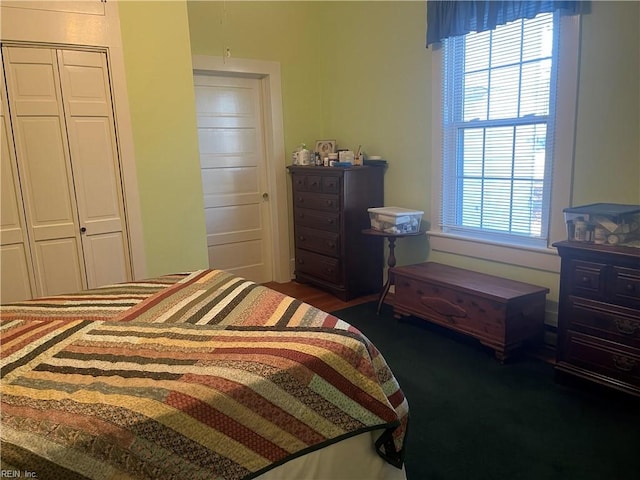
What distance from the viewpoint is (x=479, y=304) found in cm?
289

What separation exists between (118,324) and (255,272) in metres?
3.16

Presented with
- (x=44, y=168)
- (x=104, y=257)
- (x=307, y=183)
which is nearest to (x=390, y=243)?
(x=307, y=183)

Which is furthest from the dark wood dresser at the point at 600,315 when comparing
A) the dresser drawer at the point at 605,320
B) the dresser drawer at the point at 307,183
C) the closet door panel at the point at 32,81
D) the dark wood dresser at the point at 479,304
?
the closet door panel at the point at 32,81

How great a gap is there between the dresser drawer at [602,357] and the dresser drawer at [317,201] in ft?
6.97

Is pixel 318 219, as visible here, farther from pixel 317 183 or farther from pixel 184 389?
pixel 184 389

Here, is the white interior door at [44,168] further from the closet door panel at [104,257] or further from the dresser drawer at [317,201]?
the dresser drawer at [317,201]

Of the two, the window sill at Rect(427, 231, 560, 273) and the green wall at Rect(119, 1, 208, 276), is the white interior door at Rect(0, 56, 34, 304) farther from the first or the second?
the window sill at Rect(427, 231, 560, 273)

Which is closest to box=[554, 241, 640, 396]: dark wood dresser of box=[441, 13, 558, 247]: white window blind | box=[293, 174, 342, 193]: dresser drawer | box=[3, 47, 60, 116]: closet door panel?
box=[441, 13, 558, 247]: white window blind

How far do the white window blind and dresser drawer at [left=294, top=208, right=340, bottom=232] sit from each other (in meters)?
0.93

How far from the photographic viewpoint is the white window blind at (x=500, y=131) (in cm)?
290

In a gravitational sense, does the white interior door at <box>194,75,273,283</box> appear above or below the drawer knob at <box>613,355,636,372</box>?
above

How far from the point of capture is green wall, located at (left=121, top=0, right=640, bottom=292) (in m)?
2.56

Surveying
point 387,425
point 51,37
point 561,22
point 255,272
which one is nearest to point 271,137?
point 255,272

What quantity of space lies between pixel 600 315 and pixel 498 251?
0.96 m
